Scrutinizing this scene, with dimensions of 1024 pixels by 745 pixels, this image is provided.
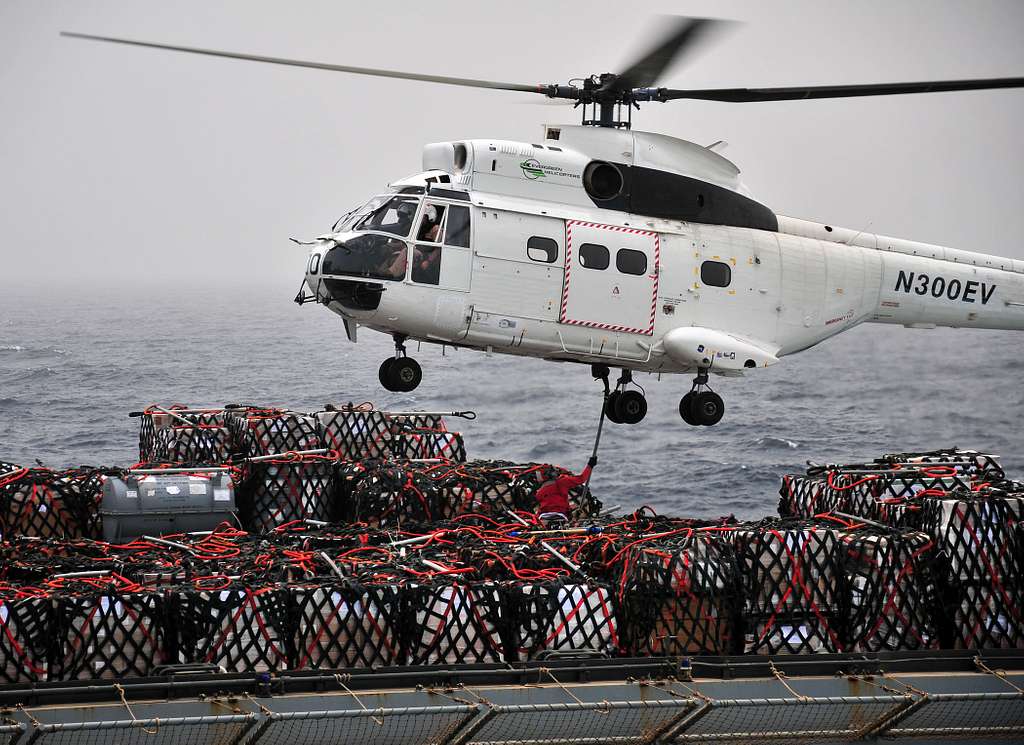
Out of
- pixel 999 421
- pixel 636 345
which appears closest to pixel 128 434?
pixel 636 345

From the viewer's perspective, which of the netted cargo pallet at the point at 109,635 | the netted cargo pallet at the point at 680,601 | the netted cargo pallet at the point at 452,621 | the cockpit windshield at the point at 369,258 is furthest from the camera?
the cockpit windshield at the point at 369,258

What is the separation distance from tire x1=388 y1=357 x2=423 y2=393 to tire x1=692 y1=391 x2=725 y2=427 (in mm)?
3486

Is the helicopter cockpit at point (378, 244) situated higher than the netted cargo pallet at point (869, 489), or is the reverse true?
the helicopter cockpit at point (378, 244)

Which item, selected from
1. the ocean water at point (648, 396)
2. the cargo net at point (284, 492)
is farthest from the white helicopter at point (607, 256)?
the ocean water at point (648, 396)

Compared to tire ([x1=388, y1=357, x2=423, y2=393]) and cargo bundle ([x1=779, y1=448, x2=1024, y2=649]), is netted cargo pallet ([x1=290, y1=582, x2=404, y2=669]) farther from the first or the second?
tire ([x1=388, y1=357, x2=423, y2=393])

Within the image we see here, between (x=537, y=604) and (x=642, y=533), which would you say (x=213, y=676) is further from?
(x=642, y=533)

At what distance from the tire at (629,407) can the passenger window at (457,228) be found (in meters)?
3.35

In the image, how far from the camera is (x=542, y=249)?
15.1 m

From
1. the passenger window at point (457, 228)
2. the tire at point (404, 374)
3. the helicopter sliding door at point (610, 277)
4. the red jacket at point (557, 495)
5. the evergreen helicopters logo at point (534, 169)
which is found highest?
the evergreen helicopters logo at point (534, 169)

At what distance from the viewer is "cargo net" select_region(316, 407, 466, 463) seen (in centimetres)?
1659

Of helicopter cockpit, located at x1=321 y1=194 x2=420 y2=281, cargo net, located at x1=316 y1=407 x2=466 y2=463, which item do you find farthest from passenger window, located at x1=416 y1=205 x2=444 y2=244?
cargo net, located at x1=316 y1=407 x2=466 y2=463

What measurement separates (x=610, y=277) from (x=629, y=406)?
2182 millimetres

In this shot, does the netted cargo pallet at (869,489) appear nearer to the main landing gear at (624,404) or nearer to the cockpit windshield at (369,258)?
the main landing gear at (624,404)

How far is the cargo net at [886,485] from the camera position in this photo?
1244cm
